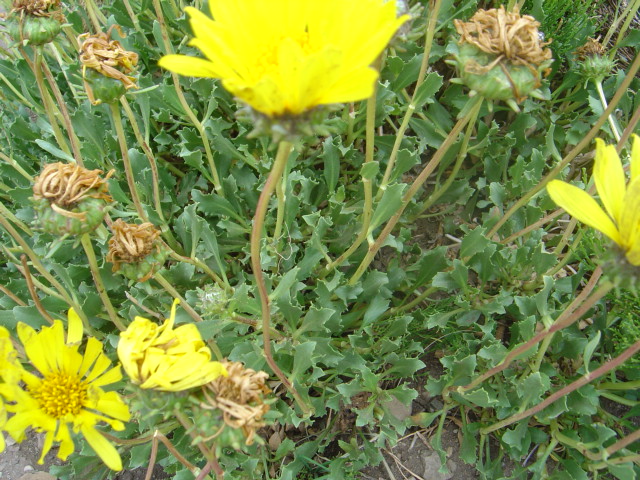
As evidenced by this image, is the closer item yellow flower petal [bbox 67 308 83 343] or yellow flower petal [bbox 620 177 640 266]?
yellow flower petal [bbox 620 177 640 266]

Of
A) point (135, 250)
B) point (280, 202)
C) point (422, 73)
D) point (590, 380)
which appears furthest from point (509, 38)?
point (135, 250)

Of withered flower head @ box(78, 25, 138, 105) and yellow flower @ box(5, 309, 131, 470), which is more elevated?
withered flower head @ box(78, 25, 138, 105)

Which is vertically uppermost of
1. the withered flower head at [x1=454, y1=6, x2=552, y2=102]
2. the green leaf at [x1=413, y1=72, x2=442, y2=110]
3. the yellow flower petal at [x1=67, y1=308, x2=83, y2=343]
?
the withered flower head at [x1=454, y1=6, x2=552, y2=102]

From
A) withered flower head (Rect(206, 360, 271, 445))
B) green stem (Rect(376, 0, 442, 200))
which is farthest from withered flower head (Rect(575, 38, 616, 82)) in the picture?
withered flower head (Rect(206, 360, 271, 445))

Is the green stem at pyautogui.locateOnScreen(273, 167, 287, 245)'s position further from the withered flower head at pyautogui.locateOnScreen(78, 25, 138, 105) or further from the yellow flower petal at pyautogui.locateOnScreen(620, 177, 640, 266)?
the yellow flower petal at pyautogui.locateOnScreen(620, 177, 640, 266)

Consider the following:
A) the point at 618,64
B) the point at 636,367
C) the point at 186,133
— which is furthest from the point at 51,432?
the point at 618,64

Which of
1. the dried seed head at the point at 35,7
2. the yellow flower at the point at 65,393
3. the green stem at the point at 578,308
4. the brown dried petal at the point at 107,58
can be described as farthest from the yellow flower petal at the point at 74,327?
the green stem at the point at 578,308
